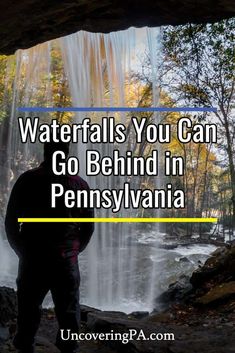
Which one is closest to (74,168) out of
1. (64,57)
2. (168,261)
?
(168,261)

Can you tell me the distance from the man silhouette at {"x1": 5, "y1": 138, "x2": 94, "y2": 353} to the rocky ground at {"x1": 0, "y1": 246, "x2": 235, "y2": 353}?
0.98 meters

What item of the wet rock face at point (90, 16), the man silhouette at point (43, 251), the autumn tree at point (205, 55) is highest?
the autumn tree at point (205, 55)

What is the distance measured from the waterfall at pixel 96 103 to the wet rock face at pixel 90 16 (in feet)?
→ 11.7

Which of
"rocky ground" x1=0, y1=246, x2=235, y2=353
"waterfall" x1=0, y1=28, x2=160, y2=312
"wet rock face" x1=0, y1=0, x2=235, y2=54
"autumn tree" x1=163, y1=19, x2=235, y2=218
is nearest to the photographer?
"rocky ground" x1=0, y1=246, x2=235, y2=353

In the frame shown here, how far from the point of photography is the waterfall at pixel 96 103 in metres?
12.9

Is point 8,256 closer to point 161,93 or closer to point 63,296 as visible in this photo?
point 161,93

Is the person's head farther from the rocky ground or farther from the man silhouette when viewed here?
the rocky ground

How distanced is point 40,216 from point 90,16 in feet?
10.5

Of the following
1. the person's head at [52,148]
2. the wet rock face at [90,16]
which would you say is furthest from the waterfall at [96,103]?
the person's head at [52,148]

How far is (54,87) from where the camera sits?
22.2m

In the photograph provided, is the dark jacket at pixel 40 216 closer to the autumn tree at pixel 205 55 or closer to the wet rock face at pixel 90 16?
the wet rock face at pixel 90 16

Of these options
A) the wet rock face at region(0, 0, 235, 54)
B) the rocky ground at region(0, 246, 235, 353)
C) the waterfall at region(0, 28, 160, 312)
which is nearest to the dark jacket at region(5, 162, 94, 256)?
the rocky ground at region(0, 246, 235, 353)

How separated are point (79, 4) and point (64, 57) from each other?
46.2 feet

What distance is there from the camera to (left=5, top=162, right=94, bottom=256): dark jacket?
2.97 meters
